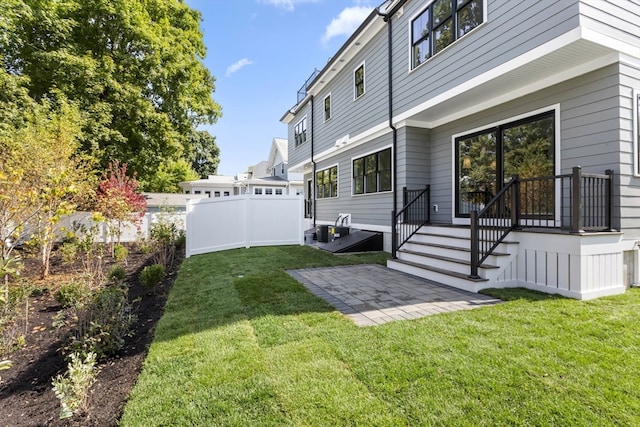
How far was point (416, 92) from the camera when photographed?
7.40 metres

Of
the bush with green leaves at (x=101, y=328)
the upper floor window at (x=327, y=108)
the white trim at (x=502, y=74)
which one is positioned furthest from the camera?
the upper floor window at (x=327, y=108)

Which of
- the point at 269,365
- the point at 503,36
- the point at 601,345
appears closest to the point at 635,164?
the point at 503,36

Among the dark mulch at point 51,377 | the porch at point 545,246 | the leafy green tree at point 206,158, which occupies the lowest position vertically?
the dark mulch at point 51,377

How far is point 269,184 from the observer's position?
2573 cm

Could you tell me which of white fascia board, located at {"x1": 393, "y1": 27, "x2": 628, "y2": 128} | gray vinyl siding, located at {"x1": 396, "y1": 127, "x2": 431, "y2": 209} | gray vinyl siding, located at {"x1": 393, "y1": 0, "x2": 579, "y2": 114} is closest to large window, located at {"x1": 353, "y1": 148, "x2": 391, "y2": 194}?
gray vinyl siding, located at {"x1": 396, "y1": 127, "x2": 431, "y2": 209}

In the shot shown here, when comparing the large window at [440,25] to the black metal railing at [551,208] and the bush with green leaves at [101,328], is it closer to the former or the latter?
the black metal railing at [551,208]

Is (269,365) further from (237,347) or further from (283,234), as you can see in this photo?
(283,234)

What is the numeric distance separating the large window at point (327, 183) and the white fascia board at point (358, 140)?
0.61 m

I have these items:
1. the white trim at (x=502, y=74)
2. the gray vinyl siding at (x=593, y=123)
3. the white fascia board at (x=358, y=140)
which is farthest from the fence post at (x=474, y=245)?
the white fascia board at (x=358, y=140)

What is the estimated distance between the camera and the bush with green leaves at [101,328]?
9.73 ft

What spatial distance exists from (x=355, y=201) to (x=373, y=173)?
56.1 inches

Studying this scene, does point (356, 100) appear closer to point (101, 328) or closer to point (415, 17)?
point (415, 17)

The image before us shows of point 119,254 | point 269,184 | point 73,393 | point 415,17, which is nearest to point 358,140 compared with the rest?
point 415,17

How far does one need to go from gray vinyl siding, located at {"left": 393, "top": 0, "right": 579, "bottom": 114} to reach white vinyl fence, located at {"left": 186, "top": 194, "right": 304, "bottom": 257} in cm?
462
